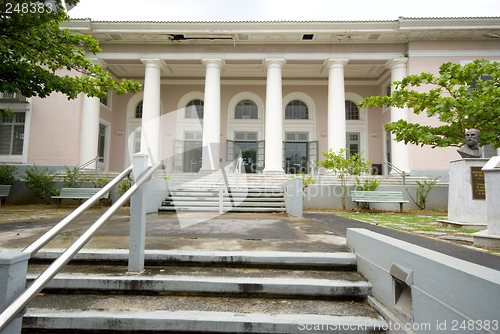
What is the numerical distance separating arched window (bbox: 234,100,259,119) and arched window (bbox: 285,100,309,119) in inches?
88.1

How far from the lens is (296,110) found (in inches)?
805

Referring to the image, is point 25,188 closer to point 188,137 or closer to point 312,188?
point 188,137

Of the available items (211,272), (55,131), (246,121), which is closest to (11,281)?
(211,272)

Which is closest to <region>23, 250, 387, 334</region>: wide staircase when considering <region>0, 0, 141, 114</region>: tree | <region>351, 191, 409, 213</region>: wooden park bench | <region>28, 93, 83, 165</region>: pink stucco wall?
<region>0, 0, 141, 114</region>: tree

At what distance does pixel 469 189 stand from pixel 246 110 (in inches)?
632

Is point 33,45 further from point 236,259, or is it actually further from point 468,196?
point 468,196

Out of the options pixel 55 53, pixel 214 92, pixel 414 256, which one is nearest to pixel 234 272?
pixel 414 256

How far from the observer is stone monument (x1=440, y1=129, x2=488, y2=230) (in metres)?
5.68

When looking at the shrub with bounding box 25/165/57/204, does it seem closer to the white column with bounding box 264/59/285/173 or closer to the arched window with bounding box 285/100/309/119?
the white column with bounding box 264/59/285/173

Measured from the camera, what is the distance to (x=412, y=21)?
1530 cm

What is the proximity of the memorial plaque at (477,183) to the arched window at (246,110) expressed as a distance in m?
15.6

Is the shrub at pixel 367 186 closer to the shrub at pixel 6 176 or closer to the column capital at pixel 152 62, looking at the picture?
the column capital at pixel 152 62

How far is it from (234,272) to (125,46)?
18049 millimetres

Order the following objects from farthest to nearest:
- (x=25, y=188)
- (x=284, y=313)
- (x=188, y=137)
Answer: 1. (x=188, y=137)
2. (x=25, y=188)
3. (x=284, y=313)
